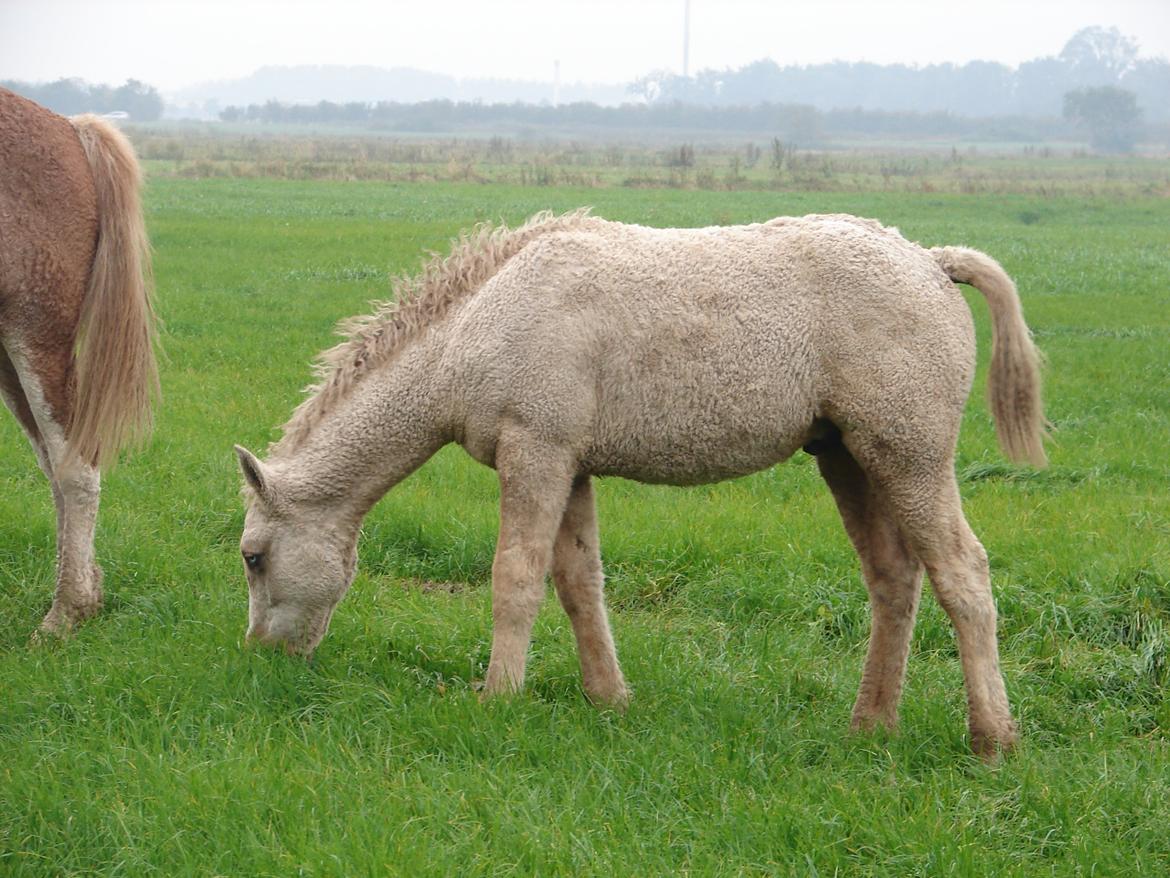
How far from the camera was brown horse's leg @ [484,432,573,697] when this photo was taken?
4.63 m

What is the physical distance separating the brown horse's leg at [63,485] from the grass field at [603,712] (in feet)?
0.64

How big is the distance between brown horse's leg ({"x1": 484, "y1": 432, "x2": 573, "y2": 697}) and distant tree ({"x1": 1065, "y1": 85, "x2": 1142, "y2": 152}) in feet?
338

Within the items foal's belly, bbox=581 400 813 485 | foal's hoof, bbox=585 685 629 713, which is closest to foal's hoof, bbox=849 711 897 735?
foal's hoof, bbox=585 685 629 713

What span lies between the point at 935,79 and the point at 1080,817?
Result: 20239 centimetres

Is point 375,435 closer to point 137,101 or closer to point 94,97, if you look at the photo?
point 94,97

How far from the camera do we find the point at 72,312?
19.7ft

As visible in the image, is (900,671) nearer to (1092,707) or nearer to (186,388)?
(1092,707)

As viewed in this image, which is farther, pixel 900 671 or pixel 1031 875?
pixel 900 671

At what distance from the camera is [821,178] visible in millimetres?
44062

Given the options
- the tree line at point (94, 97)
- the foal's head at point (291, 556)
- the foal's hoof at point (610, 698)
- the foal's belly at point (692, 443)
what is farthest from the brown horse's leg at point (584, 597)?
the tree line at point (94, 97)

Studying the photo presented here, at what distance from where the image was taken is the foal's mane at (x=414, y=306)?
4.94 meters

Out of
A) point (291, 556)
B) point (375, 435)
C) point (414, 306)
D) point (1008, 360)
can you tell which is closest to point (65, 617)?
point (291, 556)

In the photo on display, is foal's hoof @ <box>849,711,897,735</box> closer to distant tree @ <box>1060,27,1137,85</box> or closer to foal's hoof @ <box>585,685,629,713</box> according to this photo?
foal's hoof @ <box>585,685,629,713</box>

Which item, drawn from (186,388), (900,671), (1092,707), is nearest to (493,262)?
(900,671)
